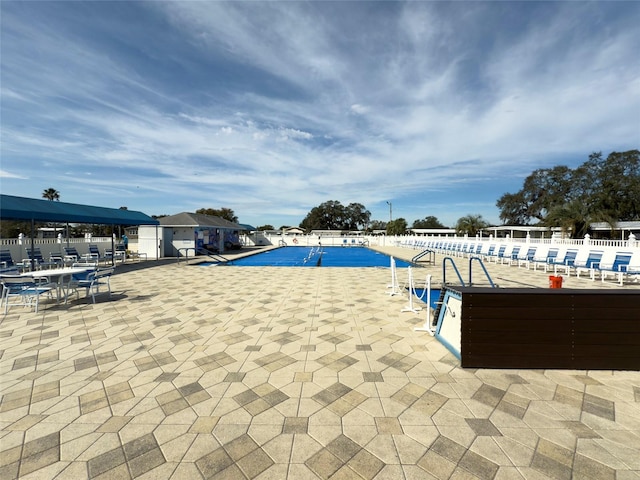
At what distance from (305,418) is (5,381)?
3346 mm

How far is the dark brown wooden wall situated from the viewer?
3137 mm

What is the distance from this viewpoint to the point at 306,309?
5945 millimetres

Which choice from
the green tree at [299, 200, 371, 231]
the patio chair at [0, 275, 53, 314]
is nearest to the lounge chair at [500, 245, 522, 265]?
the patio chair at [0, 275, 53, 314]

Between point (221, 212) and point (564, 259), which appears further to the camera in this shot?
point (221, 212)

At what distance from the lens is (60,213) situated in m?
11.3

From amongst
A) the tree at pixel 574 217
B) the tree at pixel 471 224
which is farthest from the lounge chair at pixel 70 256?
the tree at pixel 471 224

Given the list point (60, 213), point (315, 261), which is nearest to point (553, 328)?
point (60, 213)

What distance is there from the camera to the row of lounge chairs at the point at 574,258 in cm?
907

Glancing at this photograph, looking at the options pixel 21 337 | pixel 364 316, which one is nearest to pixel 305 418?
pixel 364 316

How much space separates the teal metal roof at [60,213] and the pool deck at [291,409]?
7302 millimetres

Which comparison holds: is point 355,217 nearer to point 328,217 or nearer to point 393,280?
point 328,217

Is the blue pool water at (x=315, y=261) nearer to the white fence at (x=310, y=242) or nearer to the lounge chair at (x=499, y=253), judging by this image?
the lounge chair at (x=499, y=253)

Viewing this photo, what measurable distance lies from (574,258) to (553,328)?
10.8m

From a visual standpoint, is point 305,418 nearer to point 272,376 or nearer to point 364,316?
point 272,376
